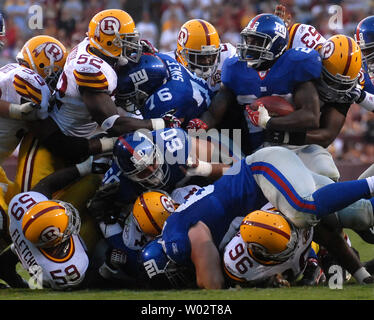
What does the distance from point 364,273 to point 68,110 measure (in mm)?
2241

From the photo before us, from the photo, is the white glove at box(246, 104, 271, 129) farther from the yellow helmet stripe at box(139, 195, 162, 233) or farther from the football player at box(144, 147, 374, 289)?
the yellow helmet stripe at box(139, 195, 162, 233)

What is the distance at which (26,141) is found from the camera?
5.72 metres

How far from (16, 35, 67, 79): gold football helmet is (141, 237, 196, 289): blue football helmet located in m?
1.79

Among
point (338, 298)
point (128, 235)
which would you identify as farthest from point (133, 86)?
point (338, 298)

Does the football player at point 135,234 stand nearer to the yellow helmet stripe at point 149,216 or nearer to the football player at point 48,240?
the yellow helmet stripe at point 149,216

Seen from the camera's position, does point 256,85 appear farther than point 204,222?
Yes

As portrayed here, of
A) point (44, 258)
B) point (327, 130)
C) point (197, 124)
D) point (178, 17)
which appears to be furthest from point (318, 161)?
point (178, 17)

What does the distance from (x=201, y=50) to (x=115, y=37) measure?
2.44 ft

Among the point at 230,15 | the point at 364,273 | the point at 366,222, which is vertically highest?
the point at 366,222

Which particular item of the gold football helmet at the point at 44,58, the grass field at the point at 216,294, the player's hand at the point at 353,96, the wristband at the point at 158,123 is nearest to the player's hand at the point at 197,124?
the wristband at the point at 158,123

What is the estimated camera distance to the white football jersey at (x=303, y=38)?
6355 millimetres

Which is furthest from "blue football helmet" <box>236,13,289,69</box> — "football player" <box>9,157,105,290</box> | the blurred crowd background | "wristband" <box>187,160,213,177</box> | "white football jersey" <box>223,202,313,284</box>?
the blurred crowd background

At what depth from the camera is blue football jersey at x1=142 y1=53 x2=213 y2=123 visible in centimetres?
594

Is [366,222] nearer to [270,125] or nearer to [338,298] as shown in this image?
[338,298]
